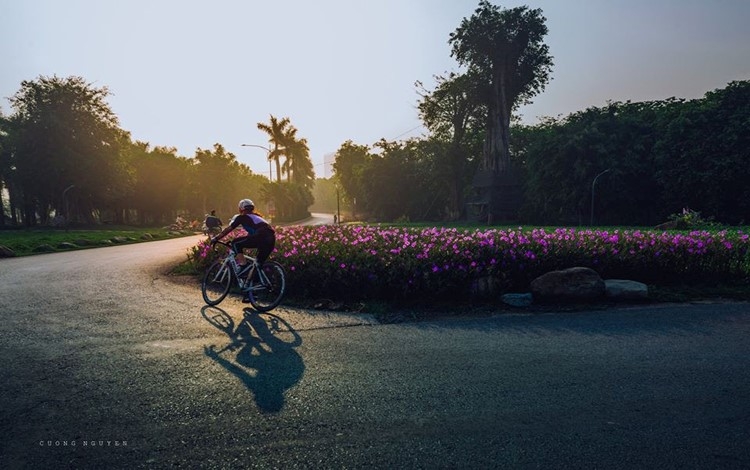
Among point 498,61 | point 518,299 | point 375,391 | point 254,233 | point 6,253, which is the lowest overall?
point 375,391

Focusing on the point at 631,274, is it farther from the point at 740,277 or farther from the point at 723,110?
the point at 723,110

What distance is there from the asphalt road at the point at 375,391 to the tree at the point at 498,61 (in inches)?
1450

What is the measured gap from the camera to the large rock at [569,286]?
7.33 metres

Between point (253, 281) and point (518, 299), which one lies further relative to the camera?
point (253, 281)

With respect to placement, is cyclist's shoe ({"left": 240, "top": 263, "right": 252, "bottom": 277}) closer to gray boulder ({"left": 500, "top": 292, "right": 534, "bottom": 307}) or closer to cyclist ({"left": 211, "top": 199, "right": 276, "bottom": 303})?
cyclist ({"left": 211, "top": 199, "right": 276, "bottom": 303})

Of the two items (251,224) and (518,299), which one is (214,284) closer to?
(251,224)

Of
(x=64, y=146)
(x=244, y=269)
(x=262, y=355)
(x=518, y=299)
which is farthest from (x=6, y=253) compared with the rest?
(x=64, y=146)

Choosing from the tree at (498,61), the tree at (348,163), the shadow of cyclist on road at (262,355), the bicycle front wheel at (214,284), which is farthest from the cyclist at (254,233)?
the tree at (348,163)

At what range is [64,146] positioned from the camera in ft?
123

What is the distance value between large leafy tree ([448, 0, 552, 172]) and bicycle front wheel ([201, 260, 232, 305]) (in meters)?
37.4

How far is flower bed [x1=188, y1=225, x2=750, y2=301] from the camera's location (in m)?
7.62

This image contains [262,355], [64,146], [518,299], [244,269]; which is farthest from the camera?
[64,146]

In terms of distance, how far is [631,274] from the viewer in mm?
8617

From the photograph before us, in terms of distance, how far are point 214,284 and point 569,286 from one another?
7.53m
